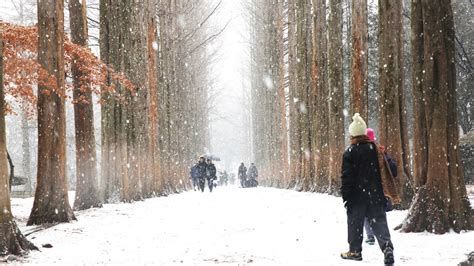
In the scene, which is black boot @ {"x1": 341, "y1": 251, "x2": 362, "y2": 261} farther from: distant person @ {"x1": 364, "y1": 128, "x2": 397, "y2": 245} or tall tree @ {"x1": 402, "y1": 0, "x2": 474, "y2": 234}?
tall tree @ {"x1": 402, "y1": 0, "x2": 474, "y2": 234}

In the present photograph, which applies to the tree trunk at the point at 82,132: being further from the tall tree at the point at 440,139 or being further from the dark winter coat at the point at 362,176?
the dark winter coat at the point at 362,176

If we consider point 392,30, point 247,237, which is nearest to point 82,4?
point 392,30

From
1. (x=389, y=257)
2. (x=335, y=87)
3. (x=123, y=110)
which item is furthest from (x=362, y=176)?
(x=123, y=110)

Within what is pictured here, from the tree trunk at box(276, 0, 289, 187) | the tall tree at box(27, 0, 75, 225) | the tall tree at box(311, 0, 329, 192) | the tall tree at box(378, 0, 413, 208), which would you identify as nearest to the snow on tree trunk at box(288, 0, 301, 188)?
the tree trunk at box(276, 0, 289, 187)

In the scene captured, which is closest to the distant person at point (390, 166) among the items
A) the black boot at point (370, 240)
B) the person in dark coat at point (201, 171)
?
the black boot at point (370, 240)

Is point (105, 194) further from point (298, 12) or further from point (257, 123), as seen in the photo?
point (257, 123)

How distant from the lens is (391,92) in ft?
39.1

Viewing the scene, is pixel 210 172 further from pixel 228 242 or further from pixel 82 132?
pixel 228 242

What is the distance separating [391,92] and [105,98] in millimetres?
9658

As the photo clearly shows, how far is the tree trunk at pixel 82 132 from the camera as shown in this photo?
14917 mm

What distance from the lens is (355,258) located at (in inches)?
247

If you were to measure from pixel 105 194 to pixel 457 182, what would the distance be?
12220 mm

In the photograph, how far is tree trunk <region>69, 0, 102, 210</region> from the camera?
14917 mm

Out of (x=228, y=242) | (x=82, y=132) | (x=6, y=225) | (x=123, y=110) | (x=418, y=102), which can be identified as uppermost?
(x=123, y=110)
